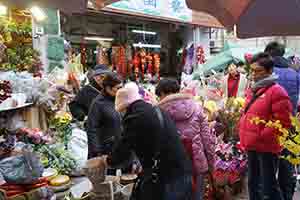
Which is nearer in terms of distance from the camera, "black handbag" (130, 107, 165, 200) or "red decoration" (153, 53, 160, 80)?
"black handbag" (130, 107, 165, 200)

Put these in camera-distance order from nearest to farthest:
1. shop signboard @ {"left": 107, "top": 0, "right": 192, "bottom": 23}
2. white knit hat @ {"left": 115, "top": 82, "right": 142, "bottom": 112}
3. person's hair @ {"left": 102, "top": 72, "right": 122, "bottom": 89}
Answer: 1. white knit hat @ {"left": 115, "top": 82, "right": 142, "bottom": 112}
2. person's hair @ {"left": 102, "top": 72, "right": 122, "bottom": 89}
3. shop signboard @ {"left": 107, "top": 0, "right": 192, "bottom": 23}

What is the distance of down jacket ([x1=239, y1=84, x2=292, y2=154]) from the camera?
3.87m

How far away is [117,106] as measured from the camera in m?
3.18

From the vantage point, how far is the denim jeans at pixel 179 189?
3.14 m

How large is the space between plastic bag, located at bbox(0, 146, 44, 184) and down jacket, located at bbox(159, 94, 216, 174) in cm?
126

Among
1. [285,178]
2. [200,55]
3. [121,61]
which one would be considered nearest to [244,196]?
[285,178]

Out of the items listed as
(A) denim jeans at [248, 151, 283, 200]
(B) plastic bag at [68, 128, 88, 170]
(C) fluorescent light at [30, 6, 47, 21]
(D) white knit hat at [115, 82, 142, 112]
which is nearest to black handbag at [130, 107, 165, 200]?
(D) white knit hat at [115, 82, 142, 112]

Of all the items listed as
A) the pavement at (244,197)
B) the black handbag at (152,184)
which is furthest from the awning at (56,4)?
the pavement at (244,197)

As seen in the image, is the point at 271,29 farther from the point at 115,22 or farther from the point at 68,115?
the point at 115,22

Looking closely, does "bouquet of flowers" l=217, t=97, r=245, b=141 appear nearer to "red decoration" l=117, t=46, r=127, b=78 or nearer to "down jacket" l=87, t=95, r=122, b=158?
"down jacket" l=87, t=95, r=122, b=158

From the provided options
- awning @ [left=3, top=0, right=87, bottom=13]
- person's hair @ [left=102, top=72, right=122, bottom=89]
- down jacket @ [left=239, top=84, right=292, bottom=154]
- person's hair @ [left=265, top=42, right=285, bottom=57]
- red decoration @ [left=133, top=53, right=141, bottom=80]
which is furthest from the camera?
red decoration @ [left=133, top=53, right=141, bottom=80]

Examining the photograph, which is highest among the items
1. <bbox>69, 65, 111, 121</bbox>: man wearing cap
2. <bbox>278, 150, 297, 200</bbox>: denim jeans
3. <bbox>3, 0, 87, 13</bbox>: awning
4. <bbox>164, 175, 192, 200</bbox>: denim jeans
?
<bbox>3, 0, 87, 13</bbox>: awning

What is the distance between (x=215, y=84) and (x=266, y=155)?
3579 mm

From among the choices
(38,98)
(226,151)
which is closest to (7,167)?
(38,98)
